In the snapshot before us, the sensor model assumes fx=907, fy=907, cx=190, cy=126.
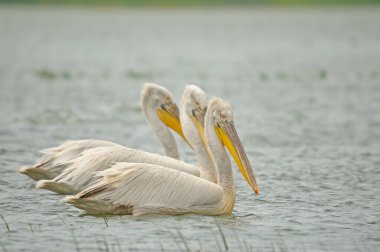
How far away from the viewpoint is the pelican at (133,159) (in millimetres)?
7906

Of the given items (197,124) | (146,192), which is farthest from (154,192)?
(197,124)

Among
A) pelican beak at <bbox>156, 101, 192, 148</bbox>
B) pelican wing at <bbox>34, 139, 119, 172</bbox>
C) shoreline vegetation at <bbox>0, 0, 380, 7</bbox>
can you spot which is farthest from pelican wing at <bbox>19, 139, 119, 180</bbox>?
shoreline vegetation at <bbox>0, 0, 380, 7</bbox>

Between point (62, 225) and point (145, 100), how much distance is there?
8.64 feet

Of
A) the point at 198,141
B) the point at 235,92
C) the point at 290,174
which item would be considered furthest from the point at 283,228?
the point at 235,92

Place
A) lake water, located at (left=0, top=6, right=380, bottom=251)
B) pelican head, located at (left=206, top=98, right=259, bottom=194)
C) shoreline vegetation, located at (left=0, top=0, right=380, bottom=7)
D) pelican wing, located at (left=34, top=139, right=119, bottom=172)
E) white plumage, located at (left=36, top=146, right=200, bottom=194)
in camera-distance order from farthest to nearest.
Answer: shoreline vegetation, located at (left=0, top=0, right=380, bottom=7)
pelican wing, located at (left=34, top=139, right=119, bottom=172)
white plumage, located at (left=36, top=146, right=200, bottom=194)
pelican head, located at (left=206, top=98, right=259, bottom=194)
lake water, located at (left=0, top=6, right=380, bottom=251)

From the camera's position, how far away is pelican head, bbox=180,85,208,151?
838 cm

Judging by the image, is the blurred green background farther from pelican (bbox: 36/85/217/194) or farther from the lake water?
pelican (bbox: 36/85/217/194)

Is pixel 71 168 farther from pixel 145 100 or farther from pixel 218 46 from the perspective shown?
pixel 218 46

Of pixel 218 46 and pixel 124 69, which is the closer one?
pixel 124 69

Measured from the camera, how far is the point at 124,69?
25875 millimetres

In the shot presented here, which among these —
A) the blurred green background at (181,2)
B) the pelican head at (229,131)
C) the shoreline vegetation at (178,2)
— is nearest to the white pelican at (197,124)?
the pelican head at (229,131)

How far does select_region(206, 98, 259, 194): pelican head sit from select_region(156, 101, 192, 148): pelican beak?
5.73 feet

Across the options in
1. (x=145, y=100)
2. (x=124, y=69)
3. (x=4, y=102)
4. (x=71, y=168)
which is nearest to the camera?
(x=71, y=168)

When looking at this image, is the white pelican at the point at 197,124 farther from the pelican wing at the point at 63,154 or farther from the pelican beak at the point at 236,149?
the pelican wing at the point at 63,154
